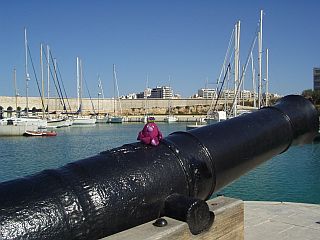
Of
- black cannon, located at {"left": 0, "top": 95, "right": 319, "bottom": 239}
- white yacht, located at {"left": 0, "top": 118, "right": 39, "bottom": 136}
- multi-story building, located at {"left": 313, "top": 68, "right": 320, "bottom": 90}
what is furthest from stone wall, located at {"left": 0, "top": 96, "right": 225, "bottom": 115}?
black cannon, located at {"left": 0, "top": 95, "right": 319, "bottom": 239}

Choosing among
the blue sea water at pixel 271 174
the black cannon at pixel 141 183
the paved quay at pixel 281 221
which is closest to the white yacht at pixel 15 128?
the blue sea water at pixel 271 174

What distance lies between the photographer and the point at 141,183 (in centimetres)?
287

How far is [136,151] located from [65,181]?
2.25ft

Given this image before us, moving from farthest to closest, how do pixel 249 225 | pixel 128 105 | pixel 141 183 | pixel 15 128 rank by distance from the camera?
pixel 128 105
pixel 15 128
pixel 249 225
pixel 141 183

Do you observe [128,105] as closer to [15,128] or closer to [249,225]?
[15,128]

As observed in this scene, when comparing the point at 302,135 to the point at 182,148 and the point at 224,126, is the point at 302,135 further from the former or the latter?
the point at 182,148

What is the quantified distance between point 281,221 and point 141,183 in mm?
3610

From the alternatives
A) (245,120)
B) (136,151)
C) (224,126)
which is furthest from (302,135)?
(136,151)

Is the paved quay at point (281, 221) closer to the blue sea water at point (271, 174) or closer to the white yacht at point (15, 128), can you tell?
the blue sea water at point (271, 174)

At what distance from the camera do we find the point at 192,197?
3135 mm

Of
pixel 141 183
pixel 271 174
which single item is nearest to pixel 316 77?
pixel 271 174

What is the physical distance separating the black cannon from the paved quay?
1.60 meters

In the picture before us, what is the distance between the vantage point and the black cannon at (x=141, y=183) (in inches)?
94.9

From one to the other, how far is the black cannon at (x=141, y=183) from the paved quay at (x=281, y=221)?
1.60m
